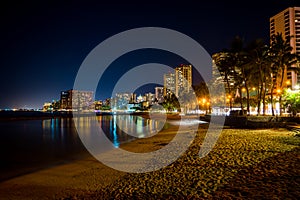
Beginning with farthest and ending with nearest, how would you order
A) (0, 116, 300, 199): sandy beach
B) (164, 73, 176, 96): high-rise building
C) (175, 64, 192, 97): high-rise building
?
(164, 73, 176, 96): high-rise building → (175, 64, 192, 97): high-rise building → (0, 116, 300, 199): sandy beach

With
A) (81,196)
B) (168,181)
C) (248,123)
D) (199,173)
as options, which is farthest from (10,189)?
(248,123)

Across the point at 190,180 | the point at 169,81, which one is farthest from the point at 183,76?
the point at 190,180

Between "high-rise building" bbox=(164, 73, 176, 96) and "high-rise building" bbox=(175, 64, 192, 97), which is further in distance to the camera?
"high-rise building" bbox=(164, 73, 176, 96)

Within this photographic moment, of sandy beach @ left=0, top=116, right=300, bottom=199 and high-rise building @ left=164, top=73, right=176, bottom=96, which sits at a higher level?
high-rise building @ left=164, top=73, right=176, bottom=96

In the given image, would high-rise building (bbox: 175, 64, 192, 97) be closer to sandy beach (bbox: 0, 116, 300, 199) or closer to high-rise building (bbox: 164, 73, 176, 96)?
high-rise building (bbox: 164, 73, 176, 96)

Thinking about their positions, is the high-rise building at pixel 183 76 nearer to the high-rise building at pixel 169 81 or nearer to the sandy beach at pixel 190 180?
the high-rise building at pixel 169 81

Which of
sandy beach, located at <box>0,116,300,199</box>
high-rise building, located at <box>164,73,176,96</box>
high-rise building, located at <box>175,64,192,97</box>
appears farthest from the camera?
high-rise building, located at <box>164,73,176,96</box>

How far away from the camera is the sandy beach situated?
18.9 feet

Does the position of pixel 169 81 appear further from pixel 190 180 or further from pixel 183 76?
pixel 190 180

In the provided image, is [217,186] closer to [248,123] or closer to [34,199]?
[34,199]

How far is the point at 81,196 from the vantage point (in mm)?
6676

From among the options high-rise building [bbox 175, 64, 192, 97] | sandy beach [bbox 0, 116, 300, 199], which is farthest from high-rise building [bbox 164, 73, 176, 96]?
sandy beach [bbox 0, 116, 300, 199]

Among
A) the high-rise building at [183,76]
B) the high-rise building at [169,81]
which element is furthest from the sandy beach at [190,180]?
the high-rise building at [169,81]

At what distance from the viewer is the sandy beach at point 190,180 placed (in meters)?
5.77
